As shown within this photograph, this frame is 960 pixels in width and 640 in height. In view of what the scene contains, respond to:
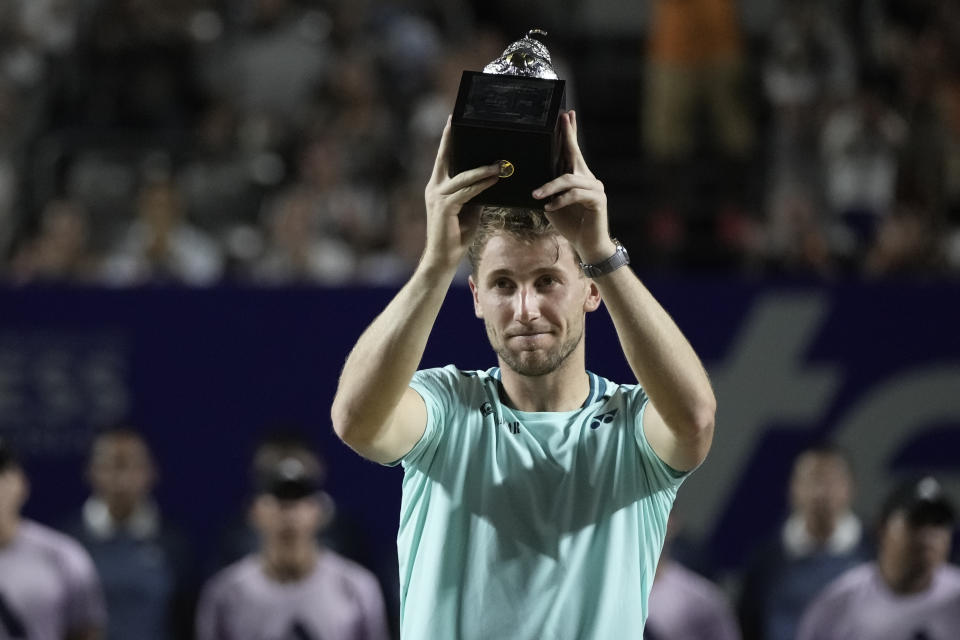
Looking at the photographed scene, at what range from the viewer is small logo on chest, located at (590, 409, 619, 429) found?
329cm

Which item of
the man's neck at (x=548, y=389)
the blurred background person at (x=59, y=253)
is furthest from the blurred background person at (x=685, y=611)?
the man's neck at (x=548, y=389)

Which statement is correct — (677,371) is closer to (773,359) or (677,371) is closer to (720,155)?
(773,359)

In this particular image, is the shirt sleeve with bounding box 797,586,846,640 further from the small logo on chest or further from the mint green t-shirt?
the small logo on chest

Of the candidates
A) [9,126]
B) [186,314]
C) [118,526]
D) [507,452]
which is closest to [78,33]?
[9,126]

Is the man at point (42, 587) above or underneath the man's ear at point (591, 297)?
underneath

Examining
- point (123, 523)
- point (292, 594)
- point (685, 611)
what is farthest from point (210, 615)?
point (685, 611)

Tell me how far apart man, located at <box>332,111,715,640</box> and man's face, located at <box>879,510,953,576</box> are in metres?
3.56

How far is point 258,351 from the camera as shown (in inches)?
322

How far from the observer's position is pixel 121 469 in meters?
7.82

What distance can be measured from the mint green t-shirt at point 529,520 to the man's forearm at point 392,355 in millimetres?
244

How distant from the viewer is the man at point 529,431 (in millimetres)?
2941

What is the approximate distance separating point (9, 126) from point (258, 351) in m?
2.93

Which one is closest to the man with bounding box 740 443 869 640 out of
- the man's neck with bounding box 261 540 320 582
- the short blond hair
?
the man's neck with bounding box 261 540 320 582

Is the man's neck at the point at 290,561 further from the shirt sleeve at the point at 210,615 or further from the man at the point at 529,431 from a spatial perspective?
the man at the point at 529,431
